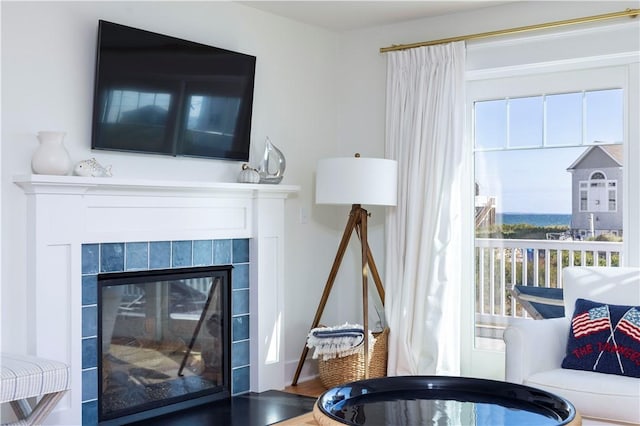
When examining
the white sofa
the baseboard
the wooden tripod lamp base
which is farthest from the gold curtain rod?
the baseboard

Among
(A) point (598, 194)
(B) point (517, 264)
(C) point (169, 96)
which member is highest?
(C) point (169, 96)

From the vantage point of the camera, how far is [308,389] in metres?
4.79

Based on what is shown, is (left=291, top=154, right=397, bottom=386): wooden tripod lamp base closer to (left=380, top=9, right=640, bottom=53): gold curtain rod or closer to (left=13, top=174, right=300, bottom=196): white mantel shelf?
(left=13, top=174, right=300, bottom=196): white mantel shelf

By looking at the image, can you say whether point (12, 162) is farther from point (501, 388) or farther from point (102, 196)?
point (501, 388)

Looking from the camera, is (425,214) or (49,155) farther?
(425,214)

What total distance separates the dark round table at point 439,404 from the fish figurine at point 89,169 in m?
1.87

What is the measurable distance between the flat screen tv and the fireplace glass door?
710 mm

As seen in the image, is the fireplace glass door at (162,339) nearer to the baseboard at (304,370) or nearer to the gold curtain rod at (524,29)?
the baseboard at (304,370)

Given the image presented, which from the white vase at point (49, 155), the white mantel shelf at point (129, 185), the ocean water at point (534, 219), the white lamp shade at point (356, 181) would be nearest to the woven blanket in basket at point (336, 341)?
the white lamp shade at point (356, 181)

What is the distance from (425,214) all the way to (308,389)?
4.42ft

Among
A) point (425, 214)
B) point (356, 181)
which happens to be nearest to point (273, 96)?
point (356, 181)

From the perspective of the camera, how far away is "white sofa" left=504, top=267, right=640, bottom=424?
3270 millimetres

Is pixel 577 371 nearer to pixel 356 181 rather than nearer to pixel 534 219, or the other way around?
pixel 534 219

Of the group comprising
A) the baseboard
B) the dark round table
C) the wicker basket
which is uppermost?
the dark round table
